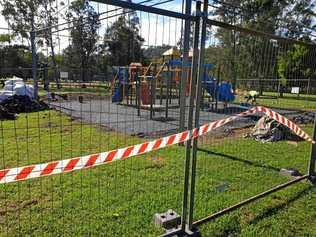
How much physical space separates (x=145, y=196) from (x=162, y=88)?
588cm

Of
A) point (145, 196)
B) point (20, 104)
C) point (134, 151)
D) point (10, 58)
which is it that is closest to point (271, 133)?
point (145, 196)

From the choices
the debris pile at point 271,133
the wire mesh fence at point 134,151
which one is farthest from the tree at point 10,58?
the debris pile at point 271,133

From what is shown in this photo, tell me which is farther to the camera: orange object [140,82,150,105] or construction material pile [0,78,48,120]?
orange object [140,82,150,105]

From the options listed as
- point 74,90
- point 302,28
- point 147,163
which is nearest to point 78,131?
point 147,163

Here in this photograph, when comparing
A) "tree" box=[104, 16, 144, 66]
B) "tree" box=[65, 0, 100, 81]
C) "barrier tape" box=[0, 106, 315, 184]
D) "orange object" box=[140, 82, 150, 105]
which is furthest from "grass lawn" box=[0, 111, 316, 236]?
"orange object" box=[140, 82, 150, 105]

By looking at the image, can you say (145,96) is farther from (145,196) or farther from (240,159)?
(145,196)

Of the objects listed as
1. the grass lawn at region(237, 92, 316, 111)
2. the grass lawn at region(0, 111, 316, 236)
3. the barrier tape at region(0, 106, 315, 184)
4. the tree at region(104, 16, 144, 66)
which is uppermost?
the tree at region(104, 16, 144, 66)

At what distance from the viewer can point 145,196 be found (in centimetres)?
373

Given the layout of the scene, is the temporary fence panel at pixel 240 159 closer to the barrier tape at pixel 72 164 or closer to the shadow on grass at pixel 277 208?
the shadow on grass at pixel 277 208

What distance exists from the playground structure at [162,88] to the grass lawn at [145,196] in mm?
1344

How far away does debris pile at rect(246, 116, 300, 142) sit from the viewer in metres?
7.42

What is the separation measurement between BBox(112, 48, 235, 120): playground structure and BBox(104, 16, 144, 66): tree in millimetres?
1805

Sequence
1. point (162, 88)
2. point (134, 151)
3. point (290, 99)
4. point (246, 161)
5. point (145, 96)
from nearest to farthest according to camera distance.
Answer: point (134, 151) < point (246, 161) < point (162, 88) < point (290, 99) < point (145, 96)

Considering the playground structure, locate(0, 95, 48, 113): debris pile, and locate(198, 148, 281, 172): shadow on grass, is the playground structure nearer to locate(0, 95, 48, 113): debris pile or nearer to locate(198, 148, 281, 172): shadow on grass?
locate(198, 148, 281, 172): shadow on grass
